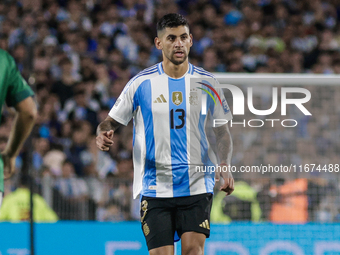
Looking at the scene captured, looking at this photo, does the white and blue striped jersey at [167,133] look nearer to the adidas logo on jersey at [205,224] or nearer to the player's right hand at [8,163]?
the adidas logo on jersey at [205,224]

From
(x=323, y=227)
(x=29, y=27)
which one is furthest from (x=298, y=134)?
(x=29, y=27)

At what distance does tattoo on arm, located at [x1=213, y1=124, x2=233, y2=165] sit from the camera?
3861mm

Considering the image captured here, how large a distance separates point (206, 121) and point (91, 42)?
21.0 feet

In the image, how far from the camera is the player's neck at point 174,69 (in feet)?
12.5

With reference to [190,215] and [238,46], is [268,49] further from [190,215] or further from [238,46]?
[190,215]

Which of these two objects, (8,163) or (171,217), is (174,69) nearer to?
(171,217)

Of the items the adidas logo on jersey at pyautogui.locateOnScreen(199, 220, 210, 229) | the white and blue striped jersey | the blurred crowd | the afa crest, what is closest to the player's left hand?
the white and blue striped jersey

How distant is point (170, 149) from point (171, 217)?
0.46 m

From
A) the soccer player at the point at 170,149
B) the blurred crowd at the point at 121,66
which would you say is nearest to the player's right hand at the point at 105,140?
the soccer player at the point at 170,149

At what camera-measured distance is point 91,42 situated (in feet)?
32.2

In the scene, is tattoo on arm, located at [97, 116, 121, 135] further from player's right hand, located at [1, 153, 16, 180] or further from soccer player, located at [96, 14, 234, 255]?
player's right hand, located at [1, 153, 16, 180]

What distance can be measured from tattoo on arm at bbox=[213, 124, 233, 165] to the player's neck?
1.57 ft

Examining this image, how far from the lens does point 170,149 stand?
3676 mm

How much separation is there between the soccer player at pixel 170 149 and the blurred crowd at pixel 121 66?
4.36ft
